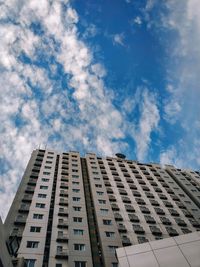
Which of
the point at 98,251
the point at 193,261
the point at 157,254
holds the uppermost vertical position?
the point at 98,251

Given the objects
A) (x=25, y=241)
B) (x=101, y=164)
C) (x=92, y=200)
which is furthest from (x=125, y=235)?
(x=101, y=164)

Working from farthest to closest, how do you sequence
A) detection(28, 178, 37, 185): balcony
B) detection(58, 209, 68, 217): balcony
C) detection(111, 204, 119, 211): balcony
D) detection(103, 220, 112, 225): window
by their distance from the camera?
detection(28, 178, 37, 185): balcony, detection(111, 204, 119, 211): balcony, detection(58, 209, 68, 217): balcony, detection(103, 220, 112, 225): window

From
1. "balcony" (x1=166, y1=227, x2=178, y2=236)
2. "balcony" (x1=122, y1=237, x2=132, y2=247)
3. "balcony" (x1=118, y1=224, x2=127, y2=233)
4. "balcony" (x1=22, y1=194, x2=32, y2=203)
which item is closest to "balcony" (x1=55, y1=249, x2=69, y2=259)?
"balcony" (x1=122, y1=237, x2=132, y2=247)

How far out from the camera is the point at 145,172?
6075 centimetres

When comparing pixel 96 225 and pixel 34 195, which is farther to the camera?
pixel 34 195

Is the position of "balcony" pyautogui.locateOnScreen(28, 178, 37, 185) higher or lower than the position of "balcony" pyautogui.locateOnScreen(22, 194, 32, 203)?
higher

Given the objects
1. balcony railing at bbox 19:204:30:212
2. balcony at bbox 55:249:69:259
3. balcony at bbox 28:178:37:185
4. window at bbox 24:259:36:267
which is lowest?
window at bbox 24:259:36:267

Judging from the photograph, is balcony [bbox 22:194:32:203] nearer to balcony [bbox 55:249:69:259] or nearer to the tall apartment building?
the tall apartment building

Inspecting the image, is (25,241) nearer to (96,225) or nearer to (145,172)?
(96,225)

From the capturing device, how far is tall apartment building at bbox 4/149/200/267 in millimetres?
33531

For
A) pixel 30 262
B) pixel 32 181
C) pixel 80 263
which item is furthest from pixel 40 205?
pixel 80 263

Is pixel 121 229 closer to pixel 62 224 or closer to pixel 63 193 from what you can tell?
pixel 62 224

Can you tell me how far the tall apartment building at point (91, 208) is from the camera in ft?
110

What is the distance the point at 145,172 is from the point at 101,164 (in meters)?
11.0
